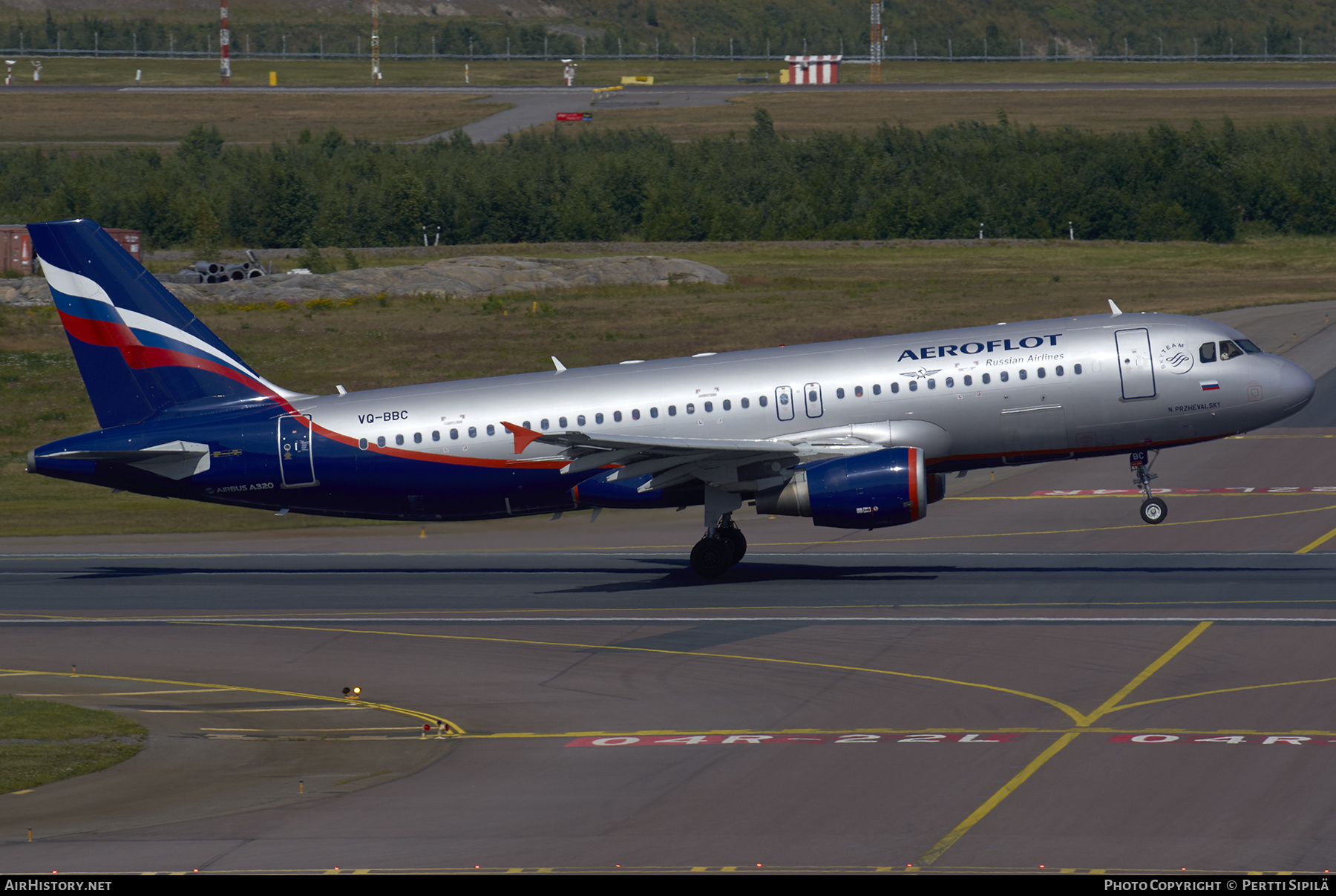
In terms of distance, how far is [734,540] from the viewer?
39719 millimetres

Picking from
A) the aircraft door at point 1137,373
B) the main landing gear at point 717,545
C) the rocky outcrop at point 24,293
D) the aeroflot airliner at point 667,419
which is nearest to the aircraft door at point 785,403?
the aeroflot airliner at point 667,419

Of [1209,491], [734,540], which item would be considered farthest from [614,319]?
[734,540]

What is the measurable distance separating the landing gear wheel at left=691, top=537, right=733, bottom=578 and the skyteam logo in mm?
11279

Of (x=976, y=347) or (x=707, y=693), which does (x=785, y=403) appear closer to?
(x=976, y=347)

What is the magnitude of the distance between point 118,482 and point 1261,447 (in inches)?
1523

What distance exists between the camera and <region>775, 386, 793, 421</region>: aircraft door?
125 feet

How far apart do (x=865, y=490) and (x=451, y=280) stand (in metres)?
67.7

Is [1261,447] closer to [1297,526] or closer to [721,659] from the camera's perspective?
[1297,526]

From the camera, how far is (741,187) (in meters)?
149

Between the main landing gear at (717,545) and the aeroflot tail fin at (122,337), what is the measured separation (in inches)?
453

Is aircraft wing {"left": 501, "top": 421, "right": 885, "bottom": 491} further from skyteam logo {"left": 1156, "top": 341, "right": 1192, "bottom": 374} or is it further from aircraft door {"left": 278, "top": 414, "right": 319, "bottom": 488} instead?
skyteam logo {"left": 1156, "top": 341, "right": 1192, "bottom": 374}

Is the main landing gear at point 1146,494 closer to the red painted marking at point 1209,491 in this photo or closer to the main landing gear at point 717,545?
the main landing gear at point 717,545

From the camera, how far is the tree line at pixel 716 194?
445 feet
